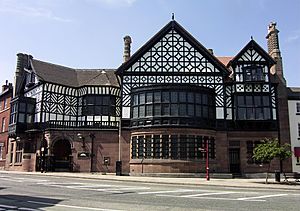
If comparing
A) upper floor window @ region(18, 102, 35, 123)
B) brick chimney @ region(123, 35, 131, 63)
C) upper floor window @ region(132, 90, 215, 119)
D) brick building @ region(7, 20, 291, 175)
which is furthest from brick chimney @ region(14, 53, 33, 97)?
upper floor window @ region(132, 90, 215, 119)

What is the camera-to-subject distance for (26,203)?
38.4 feet

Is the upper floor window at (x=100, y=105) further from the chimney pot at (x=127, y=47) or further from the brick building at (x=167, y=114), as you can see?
the chimney pot at (x=127, y=47)

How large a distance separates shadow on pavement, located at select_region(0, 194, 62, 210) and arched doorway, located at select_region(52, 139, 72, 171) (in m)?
23.0

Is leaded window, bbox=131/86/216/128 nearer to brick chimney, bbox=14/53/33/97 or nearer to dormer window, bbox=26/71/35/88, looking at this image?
dormer window, bbox=26/71/35/88

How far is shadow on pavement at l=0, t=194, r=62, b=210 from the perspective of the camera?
10727mm

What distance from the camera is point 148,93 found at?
33.4m

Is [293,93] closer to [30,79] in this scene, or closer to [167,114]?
[167,114]

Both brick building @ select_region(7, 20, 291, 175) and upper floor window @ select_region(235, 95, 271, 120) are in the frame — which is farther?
upper floor window @ select_region(235, 95, 271, 120)

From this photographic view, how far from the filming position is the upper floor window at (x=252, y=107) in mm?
34094

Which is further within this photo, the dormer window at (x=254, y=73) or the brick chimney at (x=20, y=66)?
the brick chimney at (x=20, y=66)

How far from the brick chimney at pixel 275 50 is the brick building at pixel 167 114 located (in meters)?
0.12

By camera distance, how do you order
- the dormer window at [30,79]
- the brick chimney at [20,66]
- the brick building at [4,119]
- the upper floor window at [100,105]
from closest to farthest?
the upper floor window at [100,105]
the dormer window at [30,79]
the brick chimney at [20,66]
the brick building at [4,119]

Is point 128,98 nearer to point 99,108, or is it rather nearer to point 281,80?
point 99,108

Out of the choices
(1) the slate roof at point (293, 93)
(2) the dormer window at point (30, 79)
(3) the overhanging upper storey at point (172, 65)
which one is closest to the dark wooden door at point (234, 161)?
(3) the overhanging upper storey at point (172, 65)
